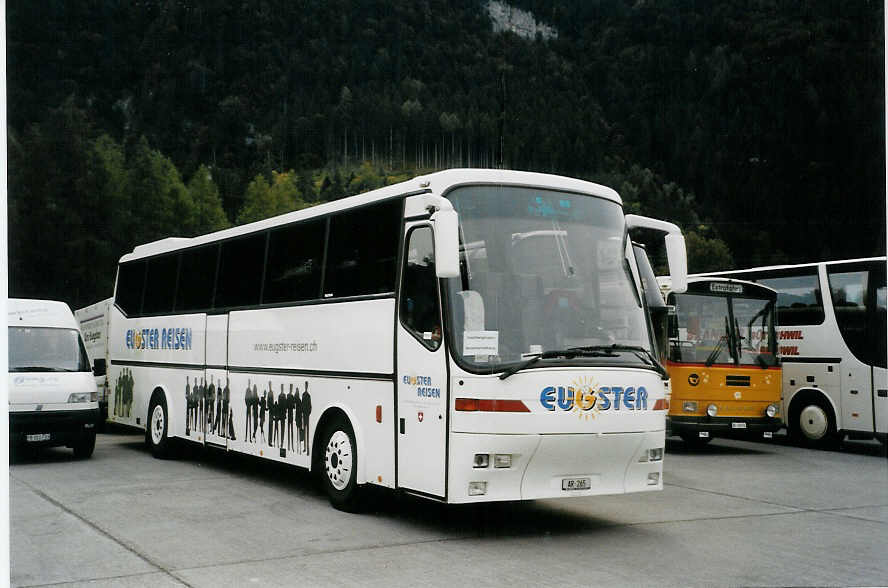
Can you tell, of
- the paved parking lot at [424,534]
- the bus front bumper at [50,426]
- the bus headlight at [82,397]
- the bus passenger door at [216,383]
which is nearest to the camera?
the paved parking lot at [424,534]

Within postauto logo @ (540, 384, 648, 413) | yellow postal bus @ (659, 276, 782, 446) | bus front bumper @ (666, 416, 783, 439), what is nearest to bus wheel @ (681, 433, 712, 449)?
yellow postal bus @ (659, 276, 782, 446)

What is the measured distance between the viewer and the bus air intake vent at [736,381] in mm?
16297

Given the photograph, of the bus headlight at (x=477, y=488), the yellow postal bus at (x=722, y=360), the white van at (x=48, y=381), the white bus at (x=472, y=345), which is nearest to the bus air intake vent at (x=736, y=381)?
the yellow postal bus at (x=722, y=360)

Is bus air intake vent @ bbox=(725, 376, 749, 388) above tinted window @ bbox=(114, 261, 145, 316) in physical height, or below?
below

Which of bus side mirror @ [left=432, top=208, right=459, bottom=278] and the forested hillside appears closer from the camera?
bus side mirror @ [left=432, top=208, right=459, bottom=278]

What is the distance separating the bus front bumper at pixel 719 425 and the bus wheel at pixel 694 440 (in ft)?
1.62

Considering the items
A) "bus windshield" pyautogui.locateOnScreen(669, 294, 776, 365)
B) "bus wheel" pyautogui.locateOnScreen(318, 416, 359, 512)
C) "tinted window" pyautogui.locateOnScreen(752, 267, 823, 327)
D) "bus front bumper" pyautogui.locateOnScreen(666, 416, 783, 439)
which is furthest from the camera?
"tinted window" pyautogui.locateOnScreen(752, 267, 823, 327)

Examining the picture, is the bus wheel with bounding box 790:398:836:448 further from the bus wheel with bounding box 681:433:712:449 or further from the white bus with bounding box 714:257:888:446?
the bus wheel with bounding box 681:433:712:449

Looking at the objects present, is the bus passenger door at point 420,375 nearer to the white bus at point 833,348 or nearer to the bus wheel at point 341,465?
the bus wheel at point 341,465

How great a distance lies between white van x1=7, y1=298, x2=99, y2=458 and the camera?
1333 centimetres

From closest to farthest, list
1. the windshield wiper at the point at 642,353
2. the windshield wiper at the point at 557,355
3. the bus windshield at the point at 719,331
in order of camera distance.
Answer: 1. the windshield wiper at the point at 557,355
2. the windshield wiper at the point at 642,353
3. the bus windshield at the point at 719,331

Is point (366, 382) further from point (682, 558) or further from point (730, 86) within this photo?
point (730, 86)

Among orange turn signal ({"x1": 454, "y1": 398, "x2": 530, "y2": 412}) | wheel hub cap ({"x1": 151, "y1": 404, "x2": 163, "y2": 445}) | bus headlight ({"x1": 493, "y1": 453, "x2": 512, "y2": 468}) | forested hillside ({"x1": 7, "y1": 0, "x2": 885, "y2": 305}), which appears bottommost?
wheel hub cap ({"x1": 151, "y1": 404, "x2": 163, "y2": 445})

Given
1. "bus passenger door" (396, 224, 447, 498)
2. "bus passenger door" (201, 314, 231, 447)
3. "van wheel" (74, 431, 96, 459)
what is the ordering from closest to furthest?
"bus passenger door" (396, 224, 447, 498), "bus passenger door" (201, 314, 231, 447), "van wheel" (74, 431, 96, 459)
